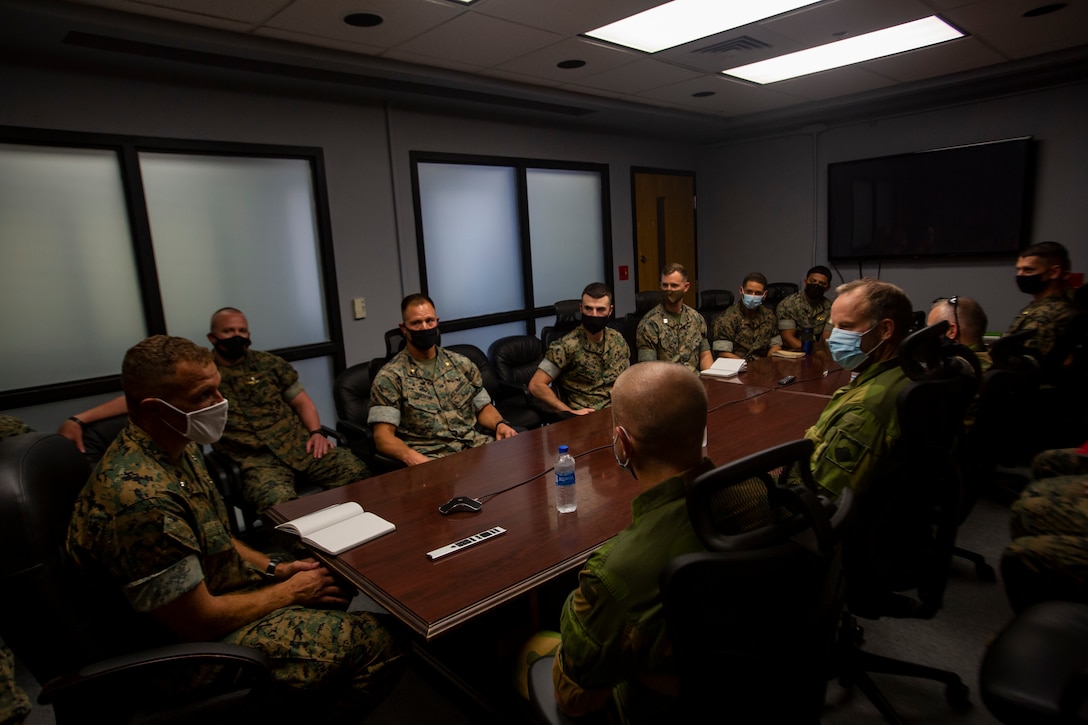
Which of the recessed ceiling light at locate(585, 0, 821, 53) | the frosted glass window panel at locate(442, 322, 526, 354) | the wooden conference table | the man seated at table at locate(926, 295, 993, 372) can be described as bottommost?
the wooden conference table

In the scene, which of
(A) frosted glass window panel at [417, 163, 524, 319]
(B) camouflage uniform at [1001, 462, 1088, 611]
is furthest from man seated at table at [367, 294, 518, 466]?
(A) frosted glass window panel at [417, 163, 524, 319]

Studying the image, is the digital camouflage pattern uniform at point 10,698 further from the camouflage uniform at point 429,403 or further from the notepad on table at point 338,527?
the camouflage uniform at point 429,403

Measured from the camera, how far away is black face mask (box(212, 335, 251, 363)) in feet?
10.3

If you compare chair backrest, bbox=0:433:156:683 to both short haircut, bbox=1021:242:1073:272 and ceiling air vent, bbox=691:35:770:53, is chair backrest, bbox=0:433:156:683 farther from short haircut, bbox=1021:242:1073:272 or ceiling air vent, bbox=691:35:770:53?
short haircut, bbox=1021:242:1073:272

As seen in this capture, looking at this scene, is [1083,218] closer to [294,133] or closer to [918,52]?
[918,52]

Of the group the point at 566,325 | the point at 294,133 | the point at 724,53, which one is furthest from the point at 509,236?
the point at 724,53

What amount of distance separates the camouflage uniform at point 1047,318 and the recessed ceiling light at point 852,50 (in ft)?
5.68

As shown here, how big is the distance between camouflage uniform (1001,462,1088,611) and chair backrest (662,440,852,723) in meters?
1.39

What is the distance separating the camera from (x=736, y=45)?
3.71 m

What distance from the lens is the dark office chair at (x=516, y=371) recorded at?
12.9ft

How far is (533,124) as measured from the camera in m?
5.47

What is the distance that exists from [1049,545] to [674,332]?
2.47 meters

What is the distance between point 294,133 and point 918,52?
13.9 ft

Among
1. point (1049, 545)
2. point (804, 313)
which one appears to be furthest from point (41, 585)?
point (804, 313)
